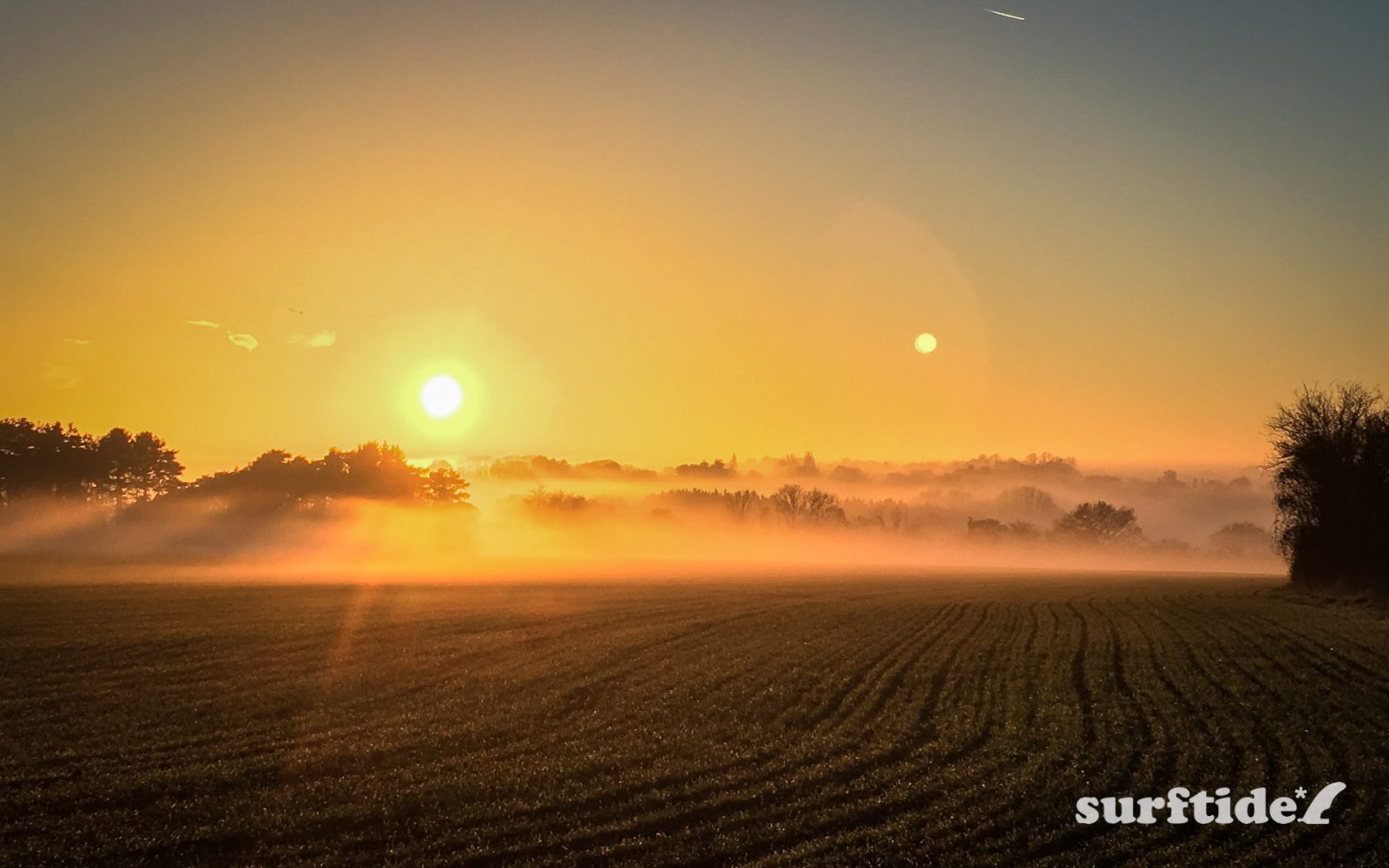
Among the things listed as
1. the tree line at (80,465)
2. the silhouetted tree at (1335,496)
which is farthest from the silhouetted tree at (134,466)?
the silhouetted tree at (1335,496)

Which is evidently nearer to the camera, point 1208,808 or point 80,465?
point 1208,808

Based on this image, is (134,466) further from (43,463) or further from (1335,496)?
(1335,496)

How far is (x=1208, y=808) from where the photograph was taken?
651 inches

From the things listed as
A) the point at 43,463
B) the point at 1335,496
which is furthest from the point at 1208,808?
the point at 43,463

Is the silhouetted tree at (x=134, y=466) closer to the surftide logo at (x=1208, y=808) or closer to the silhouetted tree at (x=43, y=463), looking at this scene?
the silhouetted tree at (x=43, y=463)

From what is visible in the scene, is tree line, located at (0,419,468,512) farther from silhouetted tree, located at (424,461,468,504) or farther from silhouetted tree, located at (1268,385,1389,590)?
silhouetted tree, located at (1268,385,1389,590)

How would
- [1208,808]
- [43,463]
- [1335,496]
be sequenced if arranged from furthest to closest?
1. [43,463]
2. [1335,496]
3. [1208,808]

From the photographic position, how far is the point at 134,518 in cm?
13675

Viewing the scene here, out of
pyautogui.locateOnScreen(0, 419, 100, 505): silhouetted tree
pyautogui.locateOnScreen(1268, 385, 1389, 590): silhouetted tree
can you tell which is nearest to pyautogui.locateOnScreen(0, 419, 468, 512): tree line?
pyautogui.locateOnScreen(0, 419, 100, 505): silhouetted tree

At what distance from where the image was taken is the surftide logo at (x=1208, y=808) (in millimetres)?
15945

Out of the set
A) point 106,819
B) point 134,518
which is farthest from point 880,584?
point 134,518

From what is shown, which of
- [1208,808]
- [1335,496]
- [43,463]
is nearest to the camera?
[1208,808]

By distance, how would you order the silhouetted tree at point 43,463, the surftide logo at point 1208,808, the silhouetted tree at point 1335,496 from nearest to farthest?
the surftide logo at point 1208,808 → the silhouetted tree at point 1335,496 → the silhouetted tree at point 43,463

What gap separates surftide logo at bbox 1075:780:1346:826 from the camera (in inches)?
628
